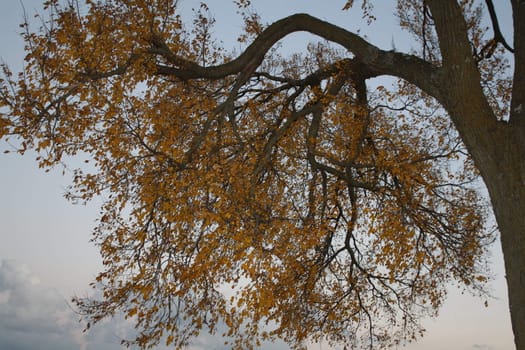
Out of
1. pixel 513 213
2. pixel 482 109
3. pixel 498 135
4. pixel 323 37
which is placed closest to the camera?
pixel 513 213

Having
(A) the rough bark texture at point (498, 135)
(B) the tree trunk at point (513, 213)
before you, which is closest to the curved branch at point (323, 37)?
(A) the rough bark texture at point (498, 135)

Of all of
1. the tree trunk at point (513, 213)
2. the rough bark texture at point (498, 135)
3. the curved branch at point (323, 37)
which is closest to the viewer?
the tree trunk at point (513, 213)

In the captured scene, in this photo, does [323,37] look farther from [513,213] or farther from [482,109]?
[513,213]

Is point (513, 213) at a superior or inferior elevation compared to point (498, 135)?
inferior

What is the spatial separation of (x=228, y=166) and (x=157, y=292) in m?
2.68

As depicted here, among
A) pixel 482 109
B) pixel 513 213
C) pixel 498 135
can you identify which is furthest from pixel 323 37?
pixel 513 213

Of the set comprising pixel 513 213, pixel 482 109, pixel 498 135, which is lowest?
pixel 513 213

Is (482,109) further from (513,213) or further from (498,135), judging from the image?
(513,213)

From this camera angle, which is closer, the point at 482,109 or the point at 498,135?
the point at 498,135

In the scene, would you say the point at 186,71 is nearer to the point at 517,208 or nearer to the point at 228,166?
the point at 228,166

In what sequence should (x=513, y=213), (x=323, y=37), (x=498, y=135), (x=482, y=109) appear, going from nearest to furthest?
1. (x=513, y=213)
2. (x=498, y=135)
3. (x=482, y=109)
4. (x=323, y=37)

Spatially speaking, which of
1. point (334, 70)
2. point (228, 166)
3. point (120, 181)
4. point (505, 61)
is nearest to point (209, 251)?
point (228, 166)

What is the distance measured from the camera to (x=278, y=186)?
1155 cm

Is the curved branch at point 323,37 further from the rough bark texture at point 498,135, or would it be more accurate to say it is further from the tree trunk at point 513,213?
the tree trunk at point 513,213
